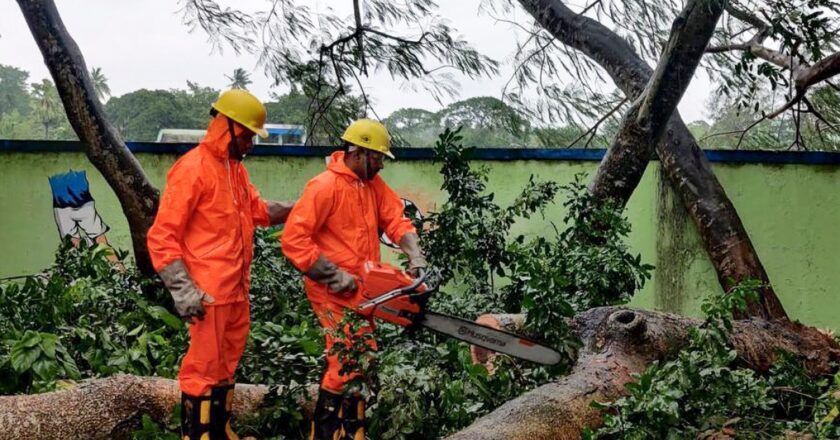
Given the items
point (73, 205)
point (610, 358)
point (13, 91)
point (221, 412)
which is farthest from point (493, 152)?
point (13, 91)

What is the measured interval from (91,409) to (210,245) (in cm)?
85

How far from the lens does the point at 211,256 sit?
358cm

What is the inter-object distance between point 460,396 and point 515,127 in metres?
4.88

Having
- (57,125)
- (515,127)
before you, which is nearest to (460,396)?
(515,127)

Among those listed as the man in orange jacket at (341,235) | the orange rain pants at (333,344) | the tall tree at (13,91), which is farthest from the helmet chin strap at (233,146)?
the tall tree at (13,91)

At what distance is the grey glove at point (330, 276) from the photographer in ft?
12.3

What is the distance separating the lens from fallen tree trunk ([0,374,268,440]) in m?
3.43

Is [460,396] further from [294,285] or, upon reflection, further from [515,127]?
[515,127]

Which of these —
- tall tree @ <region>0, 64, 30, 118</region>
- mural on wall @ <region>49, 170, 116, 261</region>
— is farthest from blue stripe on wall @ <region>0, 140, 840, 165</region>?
tall tree @ <region>0, 64, 30, 118</region>

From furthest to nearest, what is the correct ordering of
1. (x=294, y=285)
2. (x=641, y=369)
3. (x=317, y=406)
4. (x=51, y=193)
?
(x=51, y=193) → (x=294, y=285) → (x=641, y=369) → (x=317, y=406)

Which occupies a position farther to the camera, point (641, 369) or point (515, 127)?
point (515, 127)

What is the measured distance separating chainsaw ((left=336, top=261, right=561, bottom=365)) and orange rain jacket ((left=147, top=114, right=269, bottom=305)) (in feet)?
1.78

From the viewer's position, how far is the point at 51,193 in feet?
24.2

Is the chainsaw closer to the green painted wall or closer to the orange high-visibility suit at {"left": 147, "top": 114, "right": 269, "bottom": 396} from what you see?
the orange high-visibility suit at {"left": 147, "top": 114, "right": 269, "bottom": 396}
